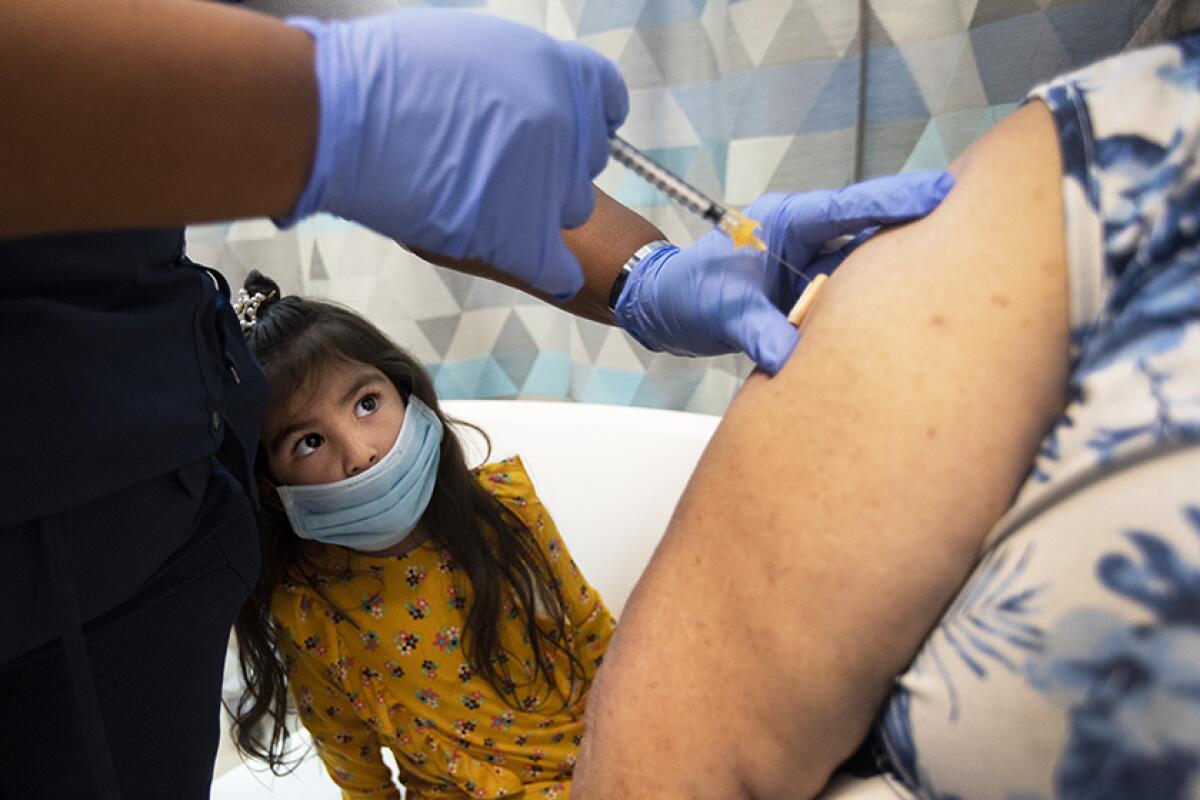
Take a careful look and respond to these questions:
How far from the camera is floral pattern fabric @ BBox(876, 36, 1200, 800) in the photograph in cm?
43

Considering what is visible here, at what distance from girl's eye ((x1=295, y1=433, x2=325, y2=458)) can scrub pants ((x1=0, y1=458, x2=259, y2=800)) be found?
6.6 inches

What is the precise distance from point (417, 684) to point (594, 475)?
50 centimetres

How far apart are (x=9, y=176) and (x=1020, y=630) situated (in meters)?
0.58

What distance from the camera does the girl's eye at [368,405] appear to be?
1135mm

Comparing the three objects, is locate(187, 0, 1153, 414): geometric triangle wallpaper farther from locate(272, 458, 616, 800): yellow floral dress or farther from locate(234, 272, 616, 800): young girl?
locate(272, 458, 616, 800): yellow floral dress

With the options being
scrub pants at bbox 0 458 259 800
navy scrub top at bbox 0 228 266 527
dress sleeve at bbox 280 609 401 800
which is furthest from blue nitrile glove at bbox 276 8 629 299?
dress sleeve at bbox 280 609 401 800

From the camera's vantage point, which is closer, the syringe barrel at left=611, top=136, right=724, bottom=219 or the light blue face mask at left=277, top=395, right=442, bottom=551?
the syringe barrel at left=611, top=136, right=724, bottom=219

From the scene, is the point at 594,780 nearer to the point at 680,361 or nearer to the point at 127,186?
the point at 127,186

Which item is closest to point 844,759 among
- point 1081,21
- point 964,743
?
point 964,743

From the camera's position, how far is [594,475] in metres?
1.59

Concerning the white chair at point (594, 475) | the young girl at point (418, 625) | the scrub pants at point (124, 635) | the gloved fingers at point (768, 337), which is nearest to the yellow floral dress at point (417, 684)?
the young girl at point (418, 625)

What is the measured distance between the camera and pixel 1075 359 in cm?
54

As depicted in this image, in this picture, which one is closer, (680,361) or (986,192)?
(986,192)

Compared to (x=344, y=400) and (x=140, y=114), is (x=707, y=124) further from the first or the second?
(x=140, y=114)
